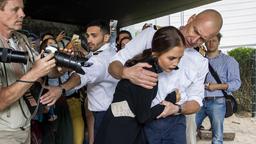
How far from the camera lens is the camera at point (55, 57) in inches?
75.3

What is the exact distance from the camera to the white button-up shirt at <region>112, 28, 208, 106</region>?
239cm

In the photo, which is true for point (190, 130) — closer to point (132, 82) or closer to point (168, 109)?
point (168, 109)

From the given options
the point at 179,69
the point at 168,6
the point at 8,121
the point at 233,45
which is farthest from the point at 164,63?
the point at 233,45

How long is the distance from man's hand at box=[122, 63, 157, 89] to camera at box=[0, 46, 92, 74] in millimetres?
278

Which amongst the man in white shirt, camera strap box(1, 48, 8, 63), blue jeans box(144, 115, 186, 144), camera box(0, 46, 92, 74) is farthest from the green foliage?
camera strap box(1, 48, 8, 63)

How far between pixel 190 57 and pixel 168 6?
27.3 feet

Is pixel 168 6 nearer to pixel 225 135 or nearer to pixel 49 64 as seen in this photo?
pixel 225 135

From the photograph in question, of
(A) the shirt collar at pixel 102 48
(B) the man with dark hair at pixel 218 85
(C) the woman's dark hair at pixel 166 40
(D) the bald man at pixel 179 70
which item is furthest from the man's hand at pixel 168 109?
(B) the man with dark hair at pixel 218 85

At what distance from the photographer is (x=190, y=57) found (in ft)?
8.52

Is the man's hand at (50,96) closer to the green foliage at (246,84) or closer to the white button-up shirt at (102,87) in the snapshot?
the white button-up shirt at (102,87)

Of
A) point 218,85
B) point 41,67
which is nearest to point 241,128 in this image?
point 218,85

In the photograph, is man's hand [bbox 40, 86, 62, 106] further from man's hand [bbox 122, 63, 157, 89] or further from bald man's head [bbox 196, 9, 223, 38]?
bald man's head [bbox 196, 9, 223, 38]

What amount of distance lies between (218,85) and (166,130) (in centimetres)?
234

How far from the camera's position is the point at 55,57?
2004 mm
